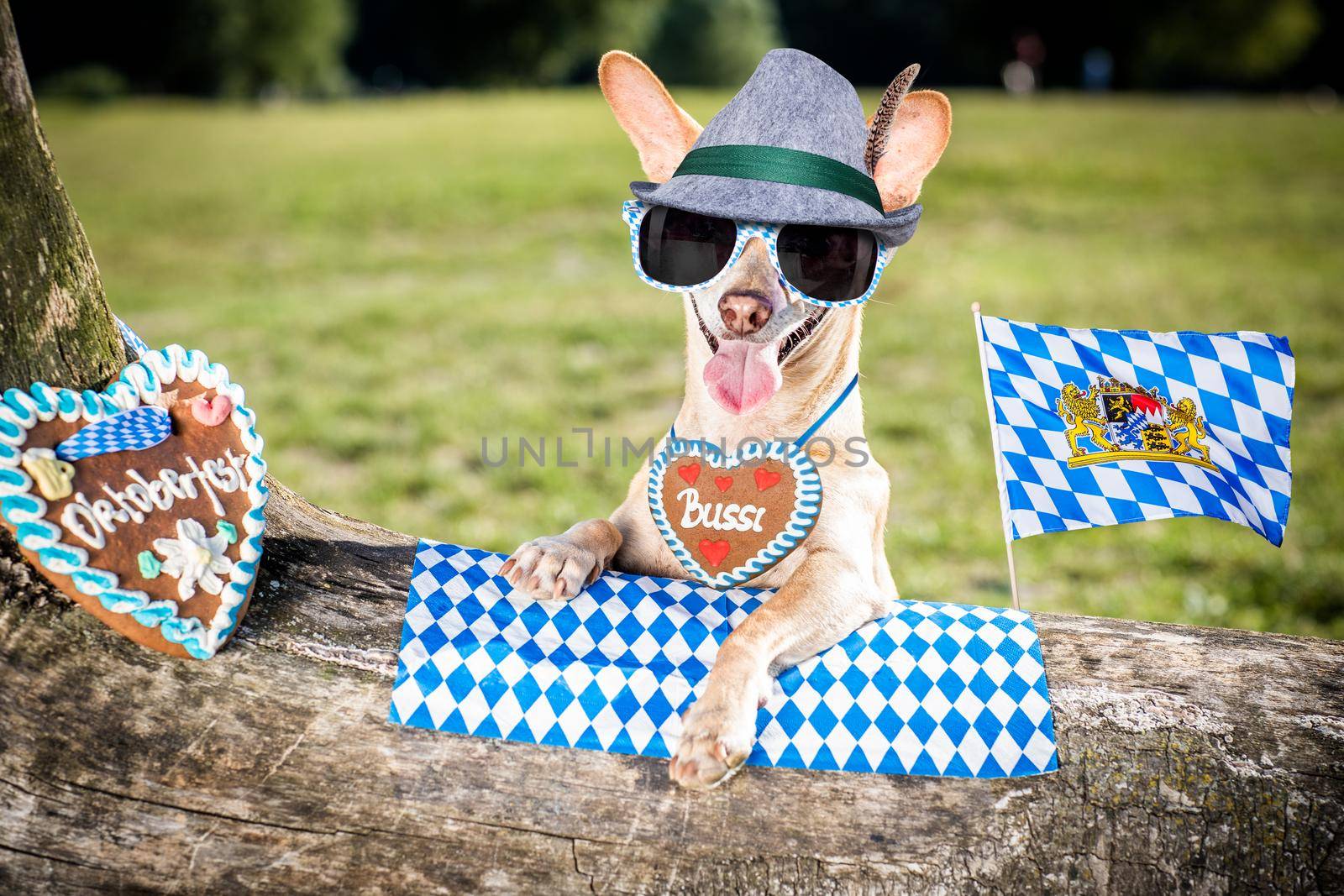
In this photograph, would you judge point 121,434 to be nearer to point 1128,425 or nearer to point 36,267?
point 36,267

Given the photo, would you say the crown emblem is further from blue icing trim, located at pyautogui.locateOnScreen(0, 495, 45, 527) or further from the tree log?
blue icing trim, located at pyautogui.locateOnScreen(0, 495, 45, 527)

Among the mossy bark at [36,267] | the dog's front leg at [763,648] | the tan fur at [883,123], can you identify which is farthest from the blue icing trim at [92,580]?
the tan fur at [883,123]

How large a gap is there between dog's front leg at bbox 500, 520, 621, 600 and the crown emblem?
1.22 m

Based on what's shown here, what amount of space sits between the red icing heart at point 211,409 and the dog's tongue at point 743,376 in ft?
3.40

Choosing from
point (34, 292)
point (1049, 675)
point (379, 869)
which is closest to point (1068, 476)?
point (1049, 675)

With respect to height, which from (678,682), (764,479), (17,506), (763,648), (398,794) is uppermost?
(764,479)

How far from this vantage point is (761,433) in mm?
2531

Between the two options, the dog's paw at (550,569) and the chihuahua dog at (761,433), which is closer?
the chihuahua dog at (761,433)

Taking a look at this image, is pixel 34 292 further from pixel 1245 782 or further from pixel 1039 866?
pixel 1245 782

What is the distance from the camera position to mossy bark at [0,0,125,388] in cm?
220

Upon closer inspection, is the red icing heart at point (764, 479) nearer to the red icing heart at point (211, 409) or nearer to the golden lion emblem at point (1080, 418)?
the golden lion emblem at point (1080, 418)

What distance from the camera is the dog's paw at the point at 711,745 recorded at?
2.07 meters

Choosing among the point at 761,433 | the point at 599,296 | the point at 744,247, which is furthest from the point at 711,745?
the point at 599,296

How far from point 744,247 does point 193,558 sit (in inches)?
51.1
